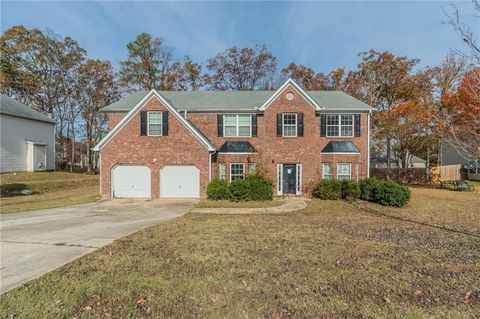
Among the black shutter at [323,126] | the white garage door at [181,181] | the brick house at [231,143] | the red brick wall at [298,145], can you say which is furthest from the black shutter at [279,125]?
the white garage door at [181,181]

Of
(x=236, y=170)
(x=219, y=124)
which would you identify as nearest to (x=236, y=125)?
(x=219, y=124)

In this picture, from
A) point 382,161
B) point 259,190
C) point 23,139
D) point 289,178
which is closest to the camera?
point 259,190

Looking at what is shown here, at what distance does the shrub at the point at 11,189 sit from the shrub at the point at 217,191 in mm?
15402

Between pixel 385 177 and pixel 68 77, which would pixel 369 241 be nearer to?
pixel 385 177

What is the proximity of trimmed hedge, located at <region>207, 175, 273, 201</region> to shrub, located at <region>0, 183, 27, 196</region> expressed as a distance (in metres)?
15.5

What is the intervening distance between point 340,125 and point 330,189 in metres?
5.17

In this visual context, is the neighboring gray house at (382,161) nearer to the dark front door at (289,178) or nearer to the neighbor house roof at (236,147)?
the dark front door at (289,178)

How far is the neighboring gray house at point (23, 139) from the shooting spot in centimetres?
2486

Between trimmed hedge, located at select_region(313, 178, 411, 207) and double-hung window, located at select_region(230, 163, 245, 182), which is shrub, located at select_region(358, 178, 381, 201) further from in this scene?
double-hung window, located at select_region(230, 163, 245, 182)

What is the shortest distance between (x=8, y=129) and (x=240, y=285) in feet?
101

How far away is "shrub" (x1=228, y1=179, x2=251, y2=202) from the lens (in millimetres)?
15500

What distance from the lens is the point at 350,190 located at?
635 inches

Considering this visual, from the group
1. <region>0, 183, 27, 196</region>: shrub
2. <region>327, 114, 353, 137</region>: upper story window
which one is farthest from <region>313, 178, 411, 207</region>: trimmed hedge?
<region>0, 183, 27, 196</region>: shrub

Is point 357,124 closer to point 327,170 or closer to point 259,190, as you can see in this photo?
point 327,170
